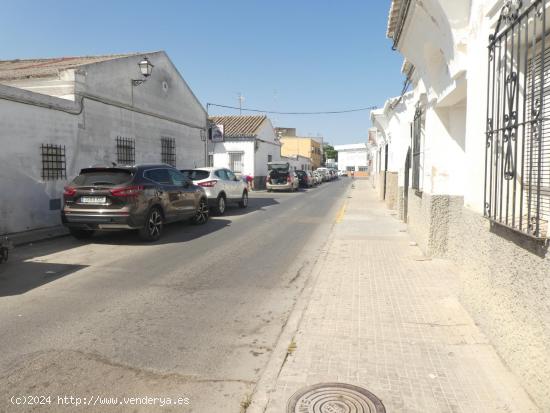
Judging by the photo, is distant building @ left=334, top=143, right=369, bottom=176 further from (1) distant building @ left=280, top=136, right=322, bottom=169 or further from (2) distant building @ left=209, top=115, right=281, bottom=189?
(2) distant building @ left=209, top=115, right=281, bottom=189

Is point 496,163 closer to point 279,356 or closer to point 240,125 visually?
point 279,356

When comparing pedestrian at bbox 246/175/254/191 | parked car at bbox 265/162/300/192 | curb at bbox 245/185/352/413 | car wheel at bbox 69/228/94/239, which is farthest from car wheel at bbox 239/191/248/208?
pedestrian at bbox 246/175/254/191

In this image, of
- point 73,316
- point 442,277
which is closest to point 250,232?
point 442,277

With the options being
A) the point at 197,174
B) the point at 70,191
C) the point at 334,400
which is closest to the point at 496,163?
the point at 334,400

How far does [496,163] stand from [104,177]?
7.74 m

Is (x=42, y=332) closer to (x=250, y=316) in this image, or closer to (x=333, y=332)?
(x=250, y=316)

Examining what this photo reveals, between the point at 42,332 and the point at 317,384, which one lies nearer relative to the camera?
the point at 317,384

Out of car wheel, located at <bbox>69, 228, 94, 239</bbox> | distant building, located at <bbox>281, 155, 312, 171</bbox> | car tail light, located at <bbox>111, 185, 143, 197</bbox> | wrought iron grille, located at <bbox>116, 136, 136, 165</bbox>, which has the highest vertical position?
distant building, located at <bbox>281, 155, 312, 171</bbox>

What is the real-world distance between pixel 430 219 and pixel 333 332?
3.92 m

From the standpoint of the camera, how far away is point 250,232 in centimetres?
1124

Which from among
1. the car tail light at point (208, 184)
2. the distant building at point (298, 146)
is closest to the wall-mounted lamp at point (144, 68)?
→ the car tail light at point (208, 184)

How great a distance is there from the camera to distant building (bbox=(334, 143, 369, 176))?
89.0m

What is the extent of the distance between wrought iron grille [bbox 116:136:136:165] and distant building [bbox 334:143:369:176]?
244ft

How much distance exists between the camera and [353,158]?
91.8m
